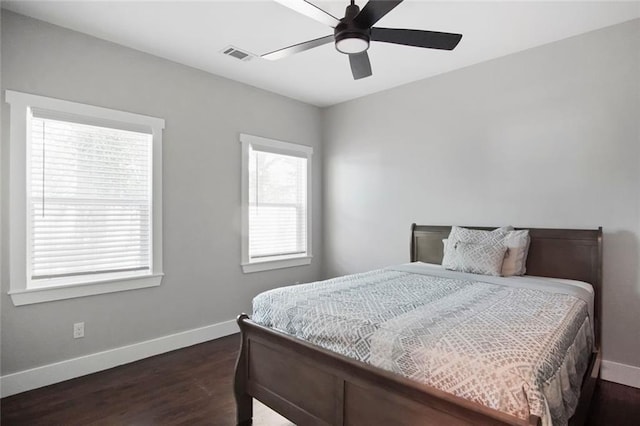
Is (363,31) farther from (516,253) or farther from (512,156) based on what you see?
(516,253)

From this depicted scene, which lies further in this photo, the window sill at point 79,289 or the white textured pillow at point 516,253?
the white textured pillow at point 516,253

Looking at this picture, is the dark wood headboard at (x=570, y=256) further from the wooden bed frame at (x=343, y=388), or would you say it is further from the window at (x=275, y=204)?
the window at (x=275, y=204)

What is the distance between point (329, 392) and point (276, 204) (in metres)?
2.88

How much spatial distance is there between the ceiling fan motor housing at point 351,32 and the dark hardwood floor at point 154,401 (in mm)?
2369

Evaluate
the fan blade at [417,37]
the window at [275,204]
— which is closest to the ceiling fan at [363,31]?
the fan blade at [417,37]

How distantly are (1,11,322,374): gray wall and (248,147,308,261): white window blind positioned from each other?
236 millimetres

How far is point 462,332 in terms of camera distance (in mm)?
1567

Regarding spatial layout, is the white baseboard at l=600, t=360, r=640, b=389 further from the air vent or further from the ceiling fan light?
the air vent

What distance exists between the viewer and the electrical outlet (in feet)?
9.36

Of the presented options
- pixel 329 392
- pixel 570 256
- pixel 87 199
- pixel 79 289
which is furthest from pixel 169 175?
pixel 570 256

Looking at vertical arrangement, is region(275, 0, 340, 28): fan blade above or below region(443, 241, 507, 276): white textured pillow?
above

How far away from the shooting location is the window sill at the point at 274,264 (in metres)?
4.07

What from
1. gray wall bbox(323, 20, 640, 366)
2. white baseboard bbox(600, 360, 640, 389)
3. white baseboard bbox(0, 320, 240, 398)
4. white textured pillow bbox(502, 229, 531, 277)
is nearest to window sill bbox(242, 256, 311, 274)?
gray wall bbox(323, 20, 640, 366)

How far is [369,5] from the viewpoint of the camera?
1854mm
